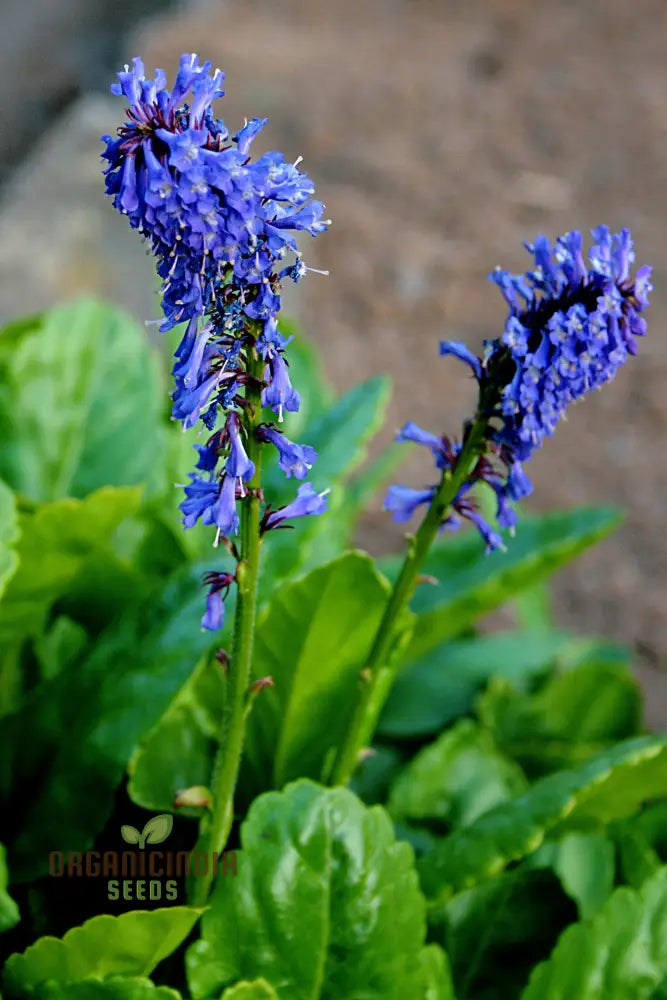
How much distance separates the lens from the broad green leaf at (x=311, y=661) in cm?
156

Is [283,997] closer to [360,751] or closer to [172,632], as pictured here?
[360,751]

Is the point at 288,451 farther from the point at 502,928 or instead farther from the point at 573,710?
the point at 573,710

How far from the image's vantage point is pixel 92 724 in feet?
5.32

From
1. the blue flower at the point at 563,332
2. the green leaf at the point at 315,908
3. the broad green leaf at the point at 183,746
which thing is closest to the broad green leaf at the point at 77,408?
the broad green leaf at the point at 183,746

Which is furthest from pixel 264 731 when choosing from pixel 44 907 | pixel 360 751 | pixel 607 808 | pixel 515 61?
pixel 515 61

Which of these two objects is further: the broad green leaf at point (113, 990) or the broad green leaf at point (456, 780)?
the broad green leaf at point (456, 780)

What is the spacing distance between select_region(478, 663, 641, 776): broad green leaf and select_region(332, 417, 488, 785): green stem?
857mm

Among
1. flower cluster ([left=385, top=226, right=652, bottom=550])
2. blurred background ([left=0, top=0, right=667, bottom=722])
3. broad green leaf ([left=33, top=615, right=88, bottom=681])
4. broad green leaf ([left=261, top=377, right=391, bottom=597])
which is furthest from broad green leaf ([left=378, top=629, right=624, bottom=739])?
flower cluster ([left=385, top=226, right=652, bottom=550])

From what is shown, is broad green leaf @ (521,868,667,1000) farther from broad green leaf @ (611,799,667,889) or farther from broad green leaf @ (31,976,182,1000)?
broad green leaf @ (31,976,182,1000)

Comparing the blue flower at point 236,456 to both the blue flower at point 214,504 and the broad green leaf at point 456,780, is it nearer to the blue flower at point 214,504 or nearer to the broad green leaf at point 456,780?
the blue flower at point 214,504

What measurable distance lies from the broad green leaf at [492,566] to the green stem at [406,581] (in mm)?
465

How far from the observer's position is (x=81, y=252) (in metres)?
3.44

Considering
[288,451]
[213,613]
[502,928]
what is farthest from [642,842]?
[288,451]

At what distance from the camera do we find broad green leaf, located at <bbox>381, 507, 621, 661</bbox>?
74.8 inches
